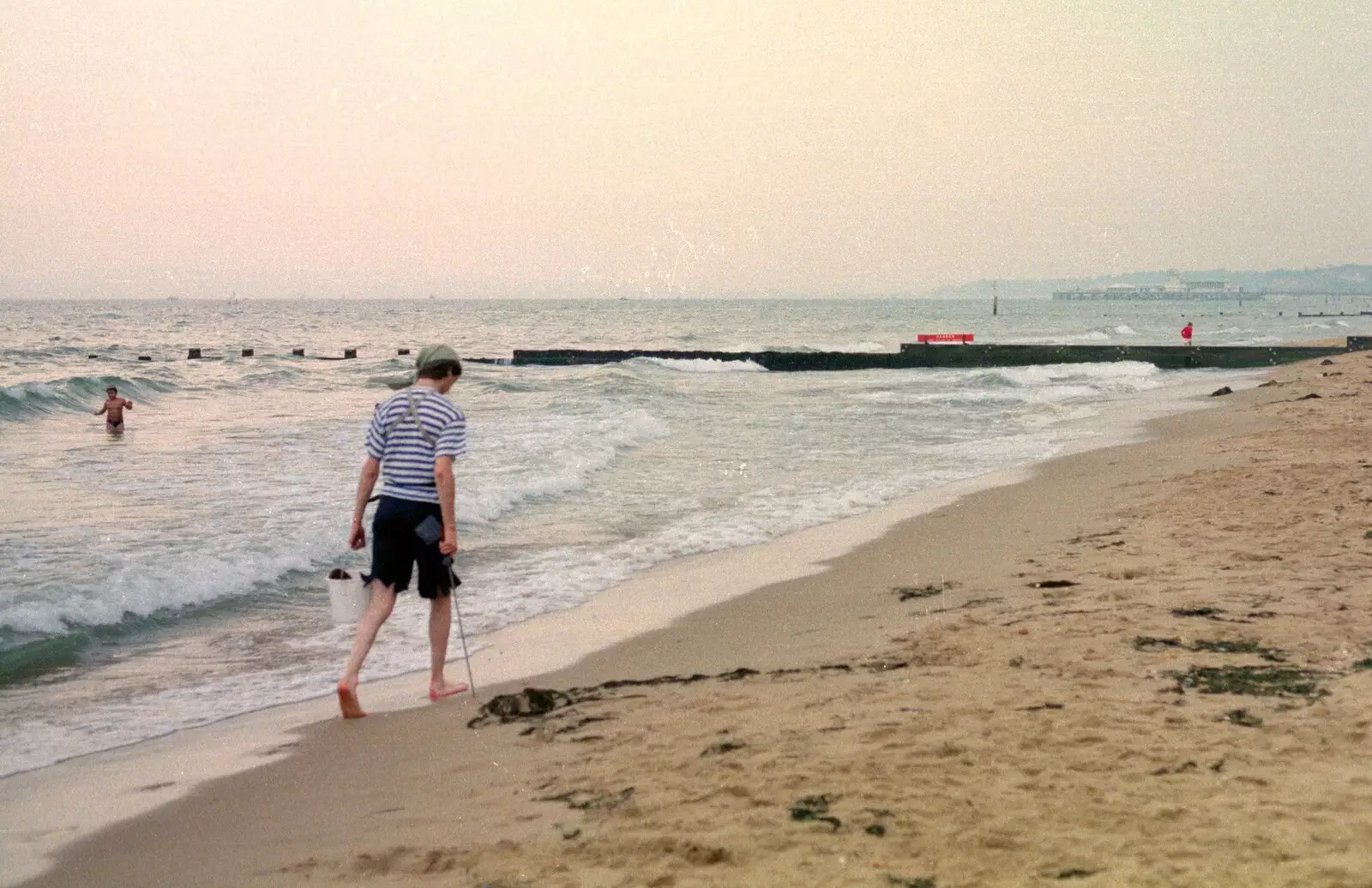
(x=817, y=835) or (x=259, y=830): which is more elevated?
(x=817, y=835)

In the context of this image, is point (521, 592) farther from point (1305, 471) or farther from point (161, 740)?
point (1305, 471)

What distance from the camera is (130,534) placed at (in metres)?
11.3

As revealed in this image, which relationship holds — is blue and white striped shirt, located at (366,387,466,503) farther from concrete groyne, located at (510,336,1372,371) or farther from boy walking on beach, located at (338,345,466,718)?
concrete groyne, located at (510,336,1372,371)

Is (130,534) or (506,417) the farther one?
(506,417)

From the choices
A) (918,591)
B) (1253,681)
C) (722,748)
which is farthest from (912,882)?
(918,591)

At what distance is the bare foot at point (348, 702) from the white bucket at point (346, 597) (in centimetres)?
34

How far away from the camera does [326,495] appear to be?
1390 cm

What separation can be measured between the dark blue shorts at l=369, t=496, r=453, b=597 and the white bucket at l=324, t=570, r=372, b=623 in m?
0.09

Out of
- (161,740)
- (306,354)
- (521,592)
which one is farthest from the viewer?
(306,354)

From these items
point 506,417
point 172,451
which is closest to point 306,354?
point 506,417

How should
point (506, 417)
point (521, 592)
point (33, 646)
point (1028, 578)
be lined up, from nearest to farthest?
point (33, 646) → point (1028, 578) → point (521, 592) → point (506, 417)

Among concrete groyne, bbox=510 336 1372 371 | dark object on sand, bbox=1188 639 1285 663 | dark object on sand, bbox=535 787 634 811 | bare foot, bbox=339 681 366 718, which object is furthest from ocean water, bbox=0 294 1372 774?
dark object on sand, bbox=1188 639 1285 663

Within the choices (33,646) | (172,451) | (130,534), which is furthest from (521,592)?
(172,451)

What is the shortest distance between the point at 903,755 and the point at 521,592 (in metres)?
5.31
